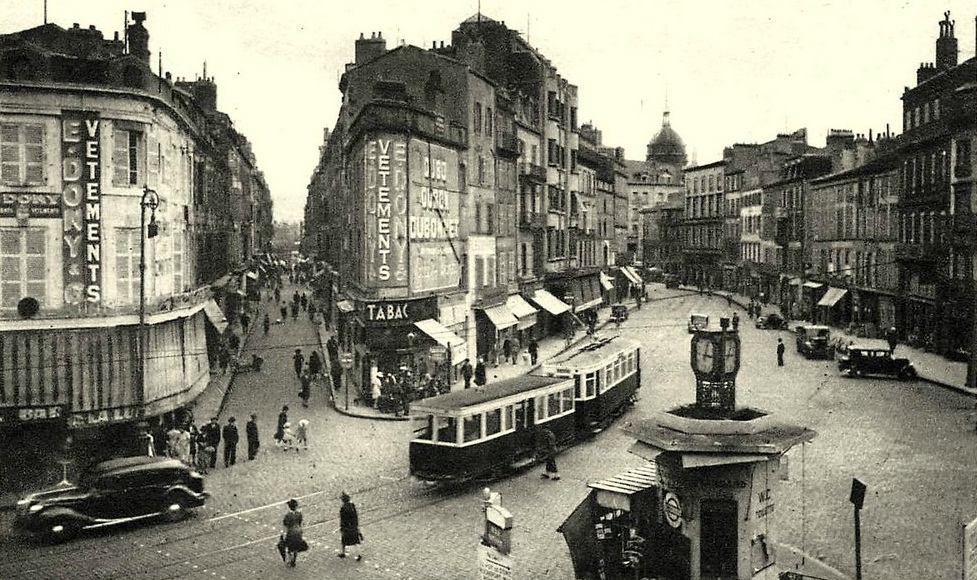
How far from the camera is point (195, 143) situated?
38.2m

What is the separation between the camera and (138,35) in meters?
32.8

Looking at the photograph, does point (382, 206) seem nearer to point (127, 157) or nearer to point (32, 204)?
point (127, 157)

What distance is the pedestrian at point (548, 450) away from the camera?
23.4 metres

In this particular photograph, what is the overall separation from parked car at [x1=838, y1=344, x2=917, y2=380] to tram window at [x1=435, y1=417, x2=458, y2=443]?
80.1 feet

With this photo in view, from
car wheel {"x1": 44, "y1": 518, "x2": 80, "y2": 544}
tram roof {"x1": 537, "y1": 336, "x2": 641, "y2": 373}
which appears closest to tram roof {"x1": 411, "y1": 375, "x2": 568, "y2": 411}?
tram roof {"x1": 537, "y1": 336, "x2": 641, "y2": 373}

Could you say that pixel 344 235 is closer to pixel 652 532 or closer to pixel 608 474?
pixel 608 474

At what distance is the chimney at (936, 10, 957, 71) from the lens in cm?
5122

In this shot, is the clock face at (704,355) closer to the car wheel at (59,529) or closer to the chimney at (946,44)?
the car wheel at (59,529)

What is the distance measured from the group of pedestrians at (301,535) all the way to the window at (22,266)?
42.1ft

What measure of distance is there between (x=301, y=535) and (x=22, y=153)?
1571cm

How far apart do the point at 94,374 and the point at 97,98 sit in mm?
8043

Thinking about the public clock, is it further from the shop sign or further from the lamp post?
the shop sign

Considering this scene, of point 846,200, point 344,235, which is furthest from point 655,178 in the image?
point 344,235

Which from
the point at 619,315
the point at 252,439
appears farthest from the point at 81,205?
the point at 619,315
